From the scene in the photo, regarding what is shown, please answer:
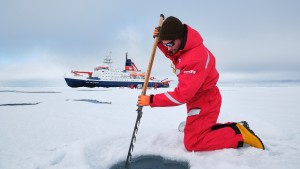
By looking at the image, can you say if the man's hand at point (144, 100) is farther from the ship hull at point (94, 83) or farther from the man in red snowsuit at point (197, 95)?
the ship hull at point (94, 83)

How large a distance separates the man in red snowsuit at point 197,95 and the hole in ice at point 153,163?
239 millimetres

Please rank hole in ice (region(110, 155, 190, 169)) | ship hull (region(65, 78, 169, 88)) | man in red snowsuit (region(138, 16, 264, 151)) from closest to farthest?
man in red snowsuit (region(138, 16, 264, 151)) < hole in ice (region(110, 155, 190, 169)) < ship hull (region(65, 78, 169, 88))

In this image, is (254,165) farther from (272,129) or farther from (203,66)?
(272,129)

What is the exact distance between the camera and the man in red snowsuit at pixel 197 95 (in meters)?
2.09

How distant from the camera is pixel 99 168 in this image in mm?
2211

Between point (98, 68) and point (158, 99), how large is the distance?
45.9m

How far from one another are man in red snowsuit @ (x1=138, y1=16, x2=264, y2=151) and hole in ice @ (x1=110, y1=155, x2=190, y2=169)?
0.24m

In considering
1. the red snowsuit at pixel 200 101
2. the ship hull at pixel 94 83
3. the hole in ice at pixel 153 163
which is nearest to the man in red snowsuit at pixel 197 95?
the red snowsuit at pixel 200 101

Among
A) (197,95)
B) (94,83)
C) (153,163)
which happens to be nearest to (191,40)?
(197,95)

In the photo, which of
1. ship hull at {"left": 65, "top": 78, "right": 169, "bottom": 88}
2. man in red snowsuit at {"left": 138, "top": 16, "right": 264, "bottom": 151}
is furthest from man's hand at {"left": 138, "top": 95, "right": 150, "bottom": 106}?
ship hull at {"left": 65, "top": 78, "right": 169, "bottom": 88}

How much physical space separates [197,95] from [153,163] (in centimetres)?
88

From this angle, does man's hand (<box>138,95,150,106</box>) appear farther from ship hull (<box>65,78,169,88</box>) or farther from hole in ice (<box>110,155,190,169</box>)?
ship hull (<box>65,78,169,88</box>)

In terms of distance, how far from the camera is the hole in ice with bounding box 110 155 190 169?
2.24 meters

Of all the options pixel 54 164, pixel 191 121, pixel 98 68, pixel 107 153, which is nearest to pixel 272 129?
pixel 191 121
